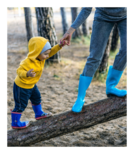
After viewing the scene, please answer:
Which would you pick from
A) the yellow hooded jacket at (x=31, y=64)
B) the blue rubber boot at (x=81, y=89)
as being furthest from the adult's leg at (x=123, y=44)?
the yellow hooded jacket at (x=31, y=64)

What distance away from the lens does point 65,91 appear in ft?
16.8

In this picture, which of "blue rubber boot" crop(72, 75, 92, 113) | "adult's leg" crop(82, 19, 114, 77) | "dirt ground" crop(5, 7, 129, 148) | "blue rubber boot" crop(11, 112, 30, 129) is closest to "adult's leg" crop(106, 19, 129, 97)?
"adult's leg" crop(82, 19, 114, 77)

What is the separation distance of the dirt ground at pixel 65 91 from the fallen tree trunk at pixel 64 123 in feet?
1.48

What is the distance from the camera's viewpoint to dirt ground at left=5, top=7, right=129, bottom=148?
323 centimetres

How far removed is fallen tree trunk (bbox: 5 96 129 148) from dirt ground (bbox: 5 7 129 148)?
452 mm

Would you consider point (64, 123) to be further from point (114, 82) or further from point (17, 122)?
point (114, 82)

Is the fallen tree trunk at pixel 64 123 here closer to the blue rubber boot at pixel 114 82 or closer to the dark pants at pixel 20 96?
the blue rubber boot at pixel 114 82

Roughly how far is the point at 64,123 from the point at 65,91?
2.41 meters

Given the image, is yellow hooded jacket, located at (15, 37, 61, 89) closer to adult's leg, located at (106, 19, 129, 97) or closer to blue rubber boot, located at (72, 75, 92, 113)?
blue rubber boot, located at (72, 75, 92, 113)

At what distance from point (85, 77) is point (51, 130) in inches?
34.7

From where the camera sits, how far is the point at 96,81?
566cm

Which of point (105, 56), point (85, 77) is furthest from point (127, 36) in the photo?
point (105, 56)

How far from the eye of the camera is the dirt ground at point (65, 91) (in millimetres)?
3230
